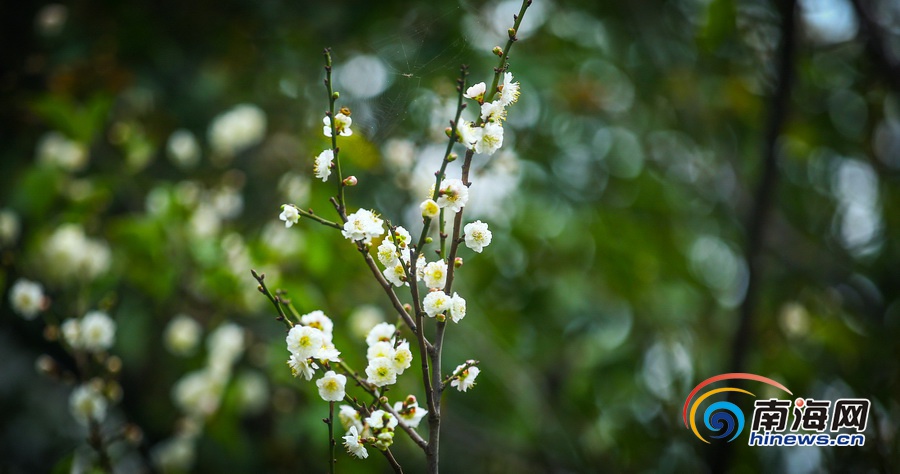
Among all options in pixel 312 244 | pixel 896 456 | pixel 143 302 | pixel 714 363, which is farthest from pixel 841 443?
pixel 143 302

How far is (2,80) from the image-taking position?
7.36 ft

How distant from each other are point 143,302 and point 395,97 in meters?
1.45

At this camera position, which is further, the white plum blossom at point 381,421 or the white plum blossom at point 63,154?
the white plum blossom at point 63,154

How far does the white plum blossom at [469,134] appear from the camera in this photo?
26.4 inches

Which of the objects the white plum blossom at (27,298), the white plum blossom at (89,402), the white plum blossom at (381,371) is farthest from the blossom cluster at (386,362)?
the white plum blossom at (27,298)

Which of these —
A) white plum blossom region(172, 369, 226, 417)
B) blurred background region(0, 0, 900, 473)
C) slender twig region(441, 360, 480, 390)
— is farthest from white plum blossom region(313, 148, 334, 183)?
white plum blossom region(172, 369, 226, 417)

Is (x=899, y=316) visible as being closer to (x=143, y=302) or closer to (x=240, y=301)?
(x=240, y=301)

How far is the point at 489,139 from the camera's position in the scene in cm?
69

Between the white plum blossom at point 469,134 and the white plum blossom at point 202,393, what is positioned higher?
the white plum blossom at point 202,393

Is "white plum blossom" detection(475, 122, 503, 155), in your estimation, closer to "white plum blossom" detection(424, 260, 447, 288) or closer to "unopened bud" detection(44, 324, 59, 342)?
"white plum blossom" detection(424, 260, 447, 288)

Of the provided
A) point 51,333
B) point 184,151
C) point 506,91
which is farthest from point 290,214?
point 184,151

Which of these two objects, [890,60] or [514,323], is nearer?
[890,60]

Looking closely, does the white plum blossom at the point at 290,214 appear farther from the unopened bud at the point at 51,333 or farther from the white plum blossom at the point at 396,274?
the unopened bud at the point at 51,333

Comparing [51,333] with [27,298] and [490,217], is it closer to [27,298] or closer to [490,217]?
[27,298]
